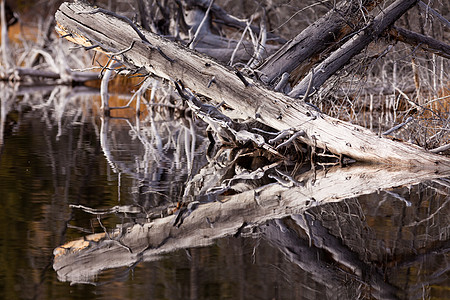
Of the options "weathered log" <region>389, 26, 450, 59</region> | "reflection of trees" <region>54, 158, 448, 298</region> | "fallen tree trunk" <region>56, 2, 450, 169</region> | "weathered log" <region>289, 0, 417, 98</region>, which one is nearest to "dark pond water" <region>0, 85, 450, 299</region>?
"reflection of trees" <region>54, 158, 448, 298</region>

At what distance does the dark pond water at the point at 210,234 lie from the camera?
2.86 m

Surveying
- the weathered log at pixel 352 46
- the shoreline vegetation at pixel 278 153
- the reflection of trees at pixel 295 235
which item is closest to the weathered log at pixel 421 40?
the shoreline vegetation at pixel 278 153

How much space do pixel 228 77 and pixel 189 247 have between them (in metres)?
3.29

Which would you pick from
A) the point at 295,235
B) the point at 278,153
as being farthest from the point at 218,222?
the point at 278,153

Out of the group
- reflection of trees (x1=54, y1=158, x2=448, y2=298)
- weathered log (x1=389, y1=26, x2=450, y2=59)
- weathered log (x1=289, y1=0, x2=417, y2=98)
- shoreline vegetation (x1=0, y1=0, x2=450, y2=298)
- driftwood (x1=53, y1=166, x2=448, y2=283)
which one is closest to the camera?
reflection of trees (x1=54, y1=158, x2=448, y2=298)

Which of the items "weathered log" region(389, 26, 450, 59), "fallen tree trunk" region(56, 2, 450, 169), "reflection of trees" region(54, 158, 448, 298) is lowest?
"reflection of trees" region(54, 158, 448, 298)

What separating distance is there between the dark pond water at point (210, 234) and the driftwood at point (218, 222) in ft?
0.04

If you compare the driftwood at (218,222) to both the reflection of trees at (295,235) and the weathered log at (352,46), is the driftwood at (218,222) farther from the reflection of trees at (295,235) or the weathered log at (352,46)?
the weathered log at (352,46)

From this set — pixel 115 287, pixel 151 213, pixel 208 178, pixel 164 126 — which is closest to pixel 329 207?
pixel 151 213

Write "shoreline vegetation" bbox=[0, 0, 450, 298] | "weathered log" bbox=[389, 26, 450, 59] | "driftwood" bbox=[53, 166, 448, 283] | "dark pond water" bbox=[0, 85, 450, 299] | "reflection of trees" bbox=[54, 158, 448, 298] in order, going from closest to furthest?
"dark pond water" bbox=[0, 85, 450, 299], "reflection of trees" bbox=[54, 158, 448, 298], "driftwood" bbox=[53, 166, 448, 283], "shoreline vegetation" bbox=[0, 0, 450, 298], "weathered log" bbox=[389, 26, 450, 59]

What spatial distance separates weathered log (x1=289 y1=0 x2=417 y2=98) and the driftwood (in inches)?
56.3

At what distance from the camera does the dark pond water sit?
286cm

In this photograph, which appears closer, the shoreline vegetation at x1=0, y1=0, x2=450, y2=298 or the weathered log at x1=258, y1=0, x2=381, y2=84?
the shoreline vegetation at x1=0, y1=0, x2=450, y2=298

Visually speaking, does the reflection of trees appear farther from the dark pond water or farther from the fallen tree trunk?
the fallen tree trunk
